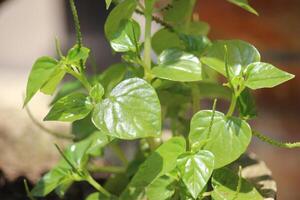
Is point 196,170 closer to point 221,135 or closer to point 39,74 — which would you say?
point 221,135

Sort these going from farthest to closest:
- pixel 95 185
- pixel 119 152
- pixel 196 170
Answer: pixel 119 152 < pixel 95 185 < pixel 196 170

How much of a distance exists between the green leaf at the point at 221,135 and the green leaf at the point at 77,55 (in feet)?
0.31

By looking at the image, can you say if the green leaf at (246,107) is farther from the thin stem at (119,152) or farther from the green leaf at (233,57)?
the thin stem at (119,152)

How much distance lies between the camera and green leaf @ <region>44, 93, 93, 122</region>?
1.47ft

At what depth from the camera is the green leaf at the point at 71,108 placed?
0.45m

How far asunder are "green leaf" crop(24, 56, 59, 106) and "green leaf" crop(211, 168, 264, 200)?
15 cm

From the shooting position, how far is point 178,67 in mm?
487

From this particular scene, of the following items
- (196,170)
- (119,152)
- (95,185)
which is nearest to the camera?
(196,170)

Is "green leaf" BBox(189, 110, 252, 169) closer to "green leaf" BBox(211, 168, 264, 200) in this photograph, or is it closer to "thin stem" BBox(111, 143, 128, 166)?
"green leaf" BBox(211, 168, 264, 200)

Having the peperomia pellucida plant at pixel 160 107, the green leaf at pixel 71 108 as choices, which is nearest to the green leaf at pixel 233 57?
the peperomia pellucida plant at pixel 160 107

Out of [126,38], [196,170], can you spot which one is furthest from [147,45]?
[196,170]

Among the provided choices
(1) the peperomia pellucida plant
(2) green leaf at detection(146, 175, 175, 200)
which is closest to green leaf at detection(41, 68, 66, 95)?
(1) the peperomia pellucida plant

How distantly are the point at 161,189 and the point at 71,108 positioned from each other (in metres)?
0.10

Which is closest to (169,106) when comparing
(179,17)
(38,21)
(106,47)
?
(179,17)
